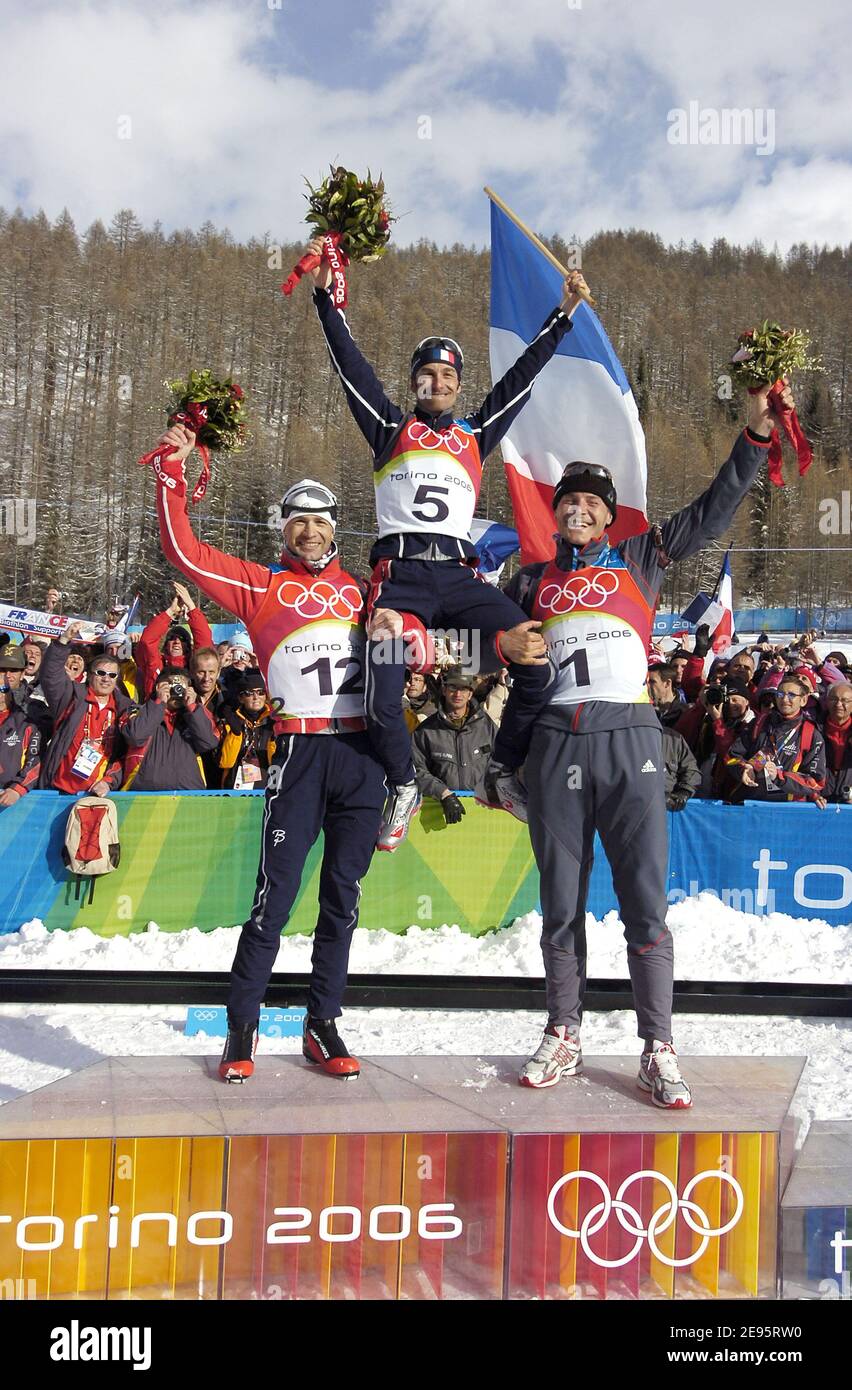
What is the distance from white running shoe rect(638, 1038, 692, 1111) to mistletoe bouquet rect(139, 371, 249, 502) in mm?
2945

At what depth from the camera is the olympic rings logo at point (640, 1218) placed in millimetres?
3168

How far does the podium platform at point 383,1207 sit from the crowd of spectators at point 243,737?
11.2ft

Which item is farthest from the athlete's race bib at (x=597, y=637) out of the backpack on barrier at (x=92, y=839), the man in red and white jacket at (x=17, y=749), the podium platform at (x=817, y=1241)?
the man in red and white jacket at (x=17, y=749)

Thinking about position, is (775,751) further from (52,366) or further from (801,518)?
(52,366)

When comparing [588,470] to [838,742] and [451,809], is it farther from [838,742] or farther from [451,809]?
[838,742]

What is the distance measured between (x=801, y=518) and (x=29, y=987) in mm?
56273

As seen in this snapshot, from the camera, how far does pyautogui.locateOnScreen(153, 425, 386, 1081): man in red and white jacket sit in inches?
160

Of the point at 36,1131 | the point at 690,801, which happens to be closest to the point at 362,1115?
the point at 36,1131

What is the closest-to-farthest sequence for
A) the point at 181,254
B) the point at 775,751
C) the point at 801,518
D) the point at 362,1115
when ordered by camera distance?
the point at 362,1115, the point at 775,751, the point at 801,518, the point at 181,254

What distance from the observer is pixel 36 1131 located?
10.2 feet

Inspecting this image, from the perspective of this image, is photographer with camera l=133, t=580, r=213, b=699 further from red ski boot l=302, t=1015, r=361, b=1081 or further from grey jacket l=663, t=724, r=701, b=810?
red ski boot l=302, t=1015, r=361, b=1081

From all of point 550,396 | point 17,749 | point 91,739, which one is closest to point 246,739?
point 91,739
